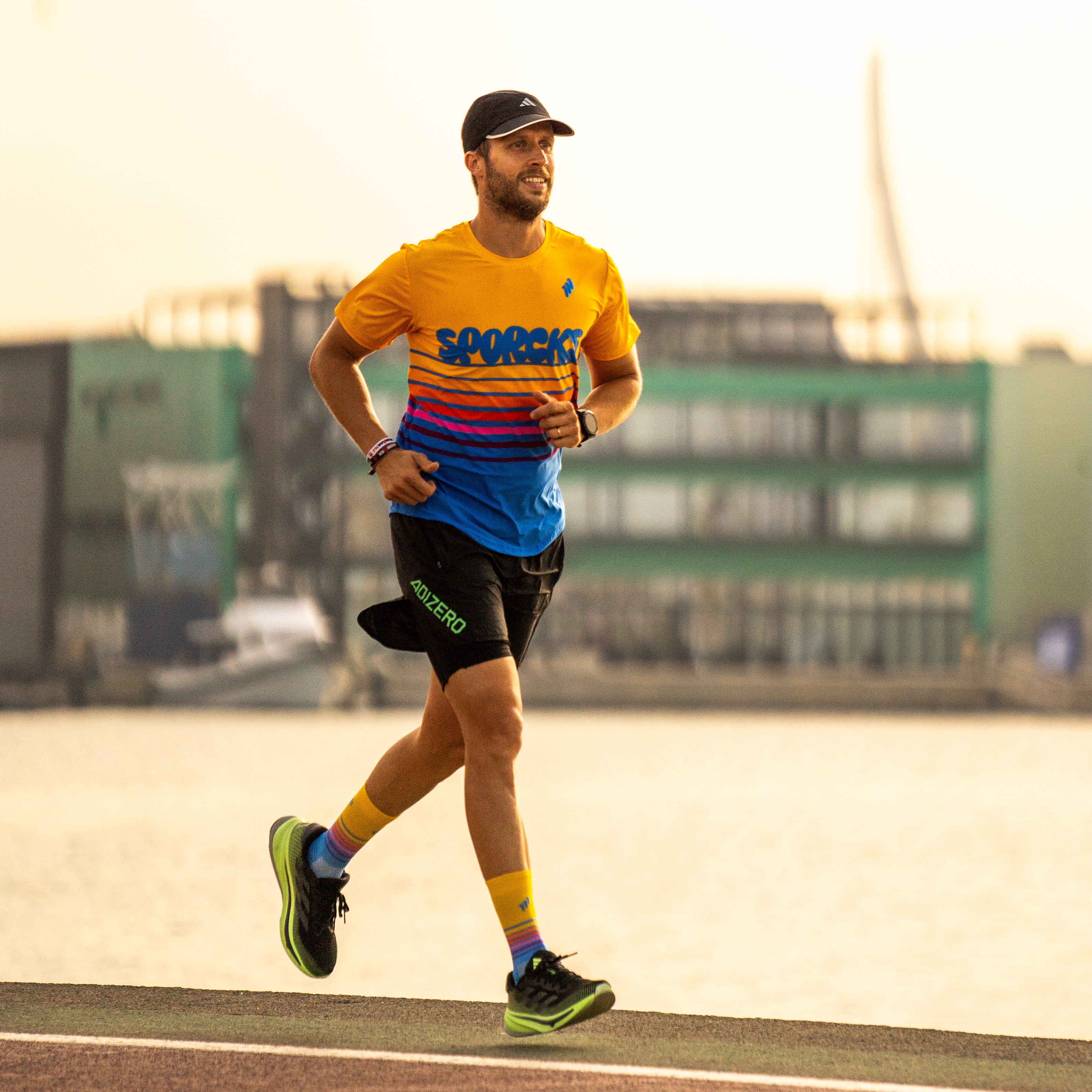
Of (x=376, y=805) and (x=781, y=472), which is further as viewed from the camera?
(x=781, y=472)

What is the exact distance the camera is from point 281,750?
3544cm

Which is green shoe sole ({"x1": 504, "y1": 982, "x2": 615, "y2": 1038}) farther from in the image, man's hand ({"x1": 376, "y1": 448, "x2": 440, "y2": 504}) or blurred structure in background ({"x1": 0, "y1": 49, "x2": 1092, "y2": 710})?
blurred structure in background ({"x1": 0, "y1": 49, "x2": 1092, "y2": 710})

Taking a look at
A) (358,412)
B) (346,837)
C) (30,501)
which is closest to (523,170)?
(358,412)

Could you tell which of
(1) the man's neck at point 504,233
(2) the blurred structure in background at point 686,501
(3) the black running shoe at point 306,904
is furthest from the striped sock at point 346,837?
(2) the blurred structure in background at point 686,501

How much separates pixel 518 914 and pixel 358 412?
1278mm

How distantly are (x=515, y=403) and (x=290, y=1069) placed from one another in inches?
63.7

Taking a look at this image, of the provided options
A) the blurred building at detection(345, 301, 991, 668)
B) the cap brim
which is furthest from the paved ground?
the blurred building at detection(345, 301, 991, 668)

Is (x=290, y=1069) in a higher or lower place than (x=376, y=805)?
lower

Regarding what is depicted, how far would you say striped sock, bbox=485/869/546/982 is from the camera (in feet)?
15.2

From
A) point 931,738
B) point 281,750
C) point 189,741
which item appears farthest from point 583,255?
point 931,738

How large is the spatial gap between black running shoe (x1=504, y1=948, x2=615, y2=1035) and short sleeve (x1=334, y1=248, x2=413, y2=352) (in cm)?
152

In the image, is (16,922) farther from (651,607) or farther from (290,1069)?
(651,607)

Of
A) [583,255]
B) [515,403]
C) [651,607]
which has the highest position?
[583,255]

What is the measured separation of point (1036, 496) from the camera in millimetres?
81875
